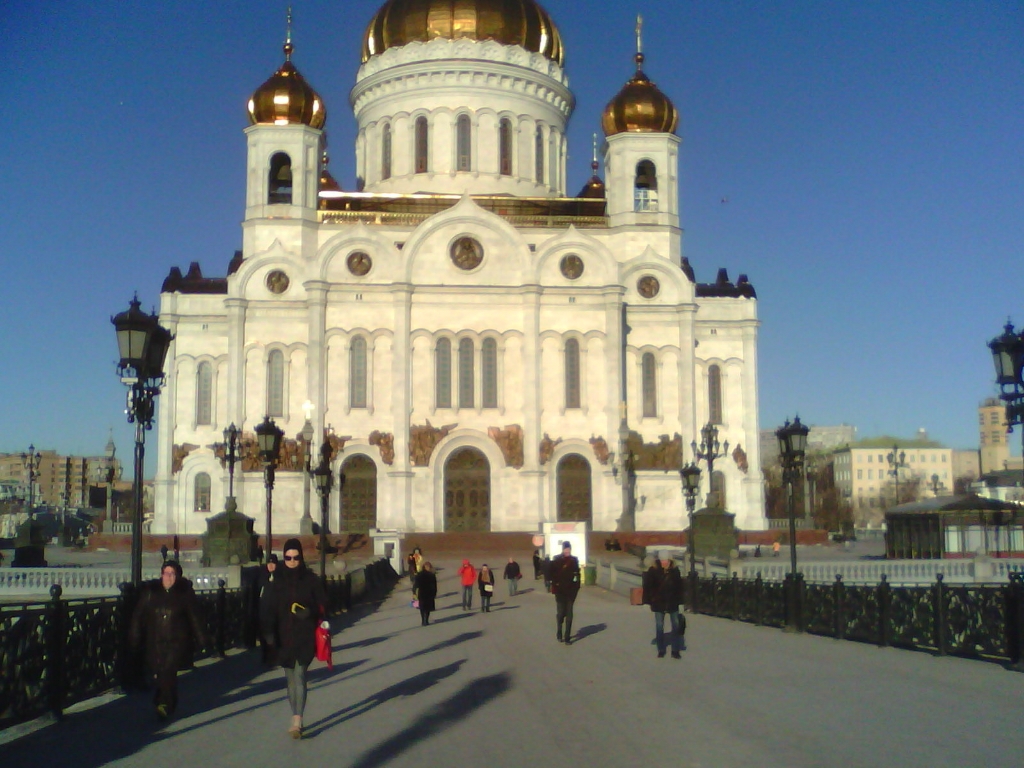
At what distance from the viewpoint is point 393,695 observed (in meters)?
11.5

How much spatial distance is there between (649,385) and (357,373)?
1163 centimetres

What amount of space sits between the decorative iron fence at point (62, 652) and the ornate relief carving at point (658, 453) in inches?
1402

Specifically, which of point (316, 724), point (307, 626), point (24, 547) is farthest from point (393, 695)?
point (24, 547)

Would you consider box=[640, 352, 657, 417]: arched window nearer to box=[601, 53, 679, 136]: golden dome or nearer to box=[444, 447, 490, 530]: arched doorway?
box=[444, 447, 490, 530]: arched doorway

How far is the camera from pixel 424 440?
4612 centimetres

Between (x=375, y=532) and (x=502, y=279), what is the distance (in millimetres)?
13330

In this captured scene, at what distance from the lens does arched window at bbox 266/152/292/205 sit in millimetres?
48688

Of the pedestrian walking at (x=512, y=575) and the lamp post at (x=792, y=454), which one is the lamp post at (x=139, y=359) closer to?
the lamp post at (x=792, y=454)

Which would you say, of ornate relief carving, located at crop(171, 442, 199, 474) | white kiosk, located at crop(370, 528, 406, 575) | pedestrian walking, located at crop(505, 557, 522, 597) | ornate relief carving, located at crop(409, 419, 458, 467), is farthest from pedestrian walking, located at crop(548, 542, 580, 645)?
ornate relief carving, located at crop(171, 442, 199, 474)

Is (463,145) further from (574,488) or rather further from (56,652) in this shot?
(56,652)

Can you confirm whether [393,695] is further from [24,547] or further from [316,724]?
[24,547]

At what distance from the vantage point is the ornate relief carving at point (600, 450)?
46.4 metres

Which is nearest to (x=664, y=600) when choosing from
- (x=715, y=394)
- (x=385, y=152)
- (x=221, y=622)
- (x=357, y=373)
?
(x=221, y=622)

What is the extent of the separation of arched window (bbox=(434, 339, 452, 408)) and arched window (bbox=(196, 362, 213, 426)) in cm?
905
